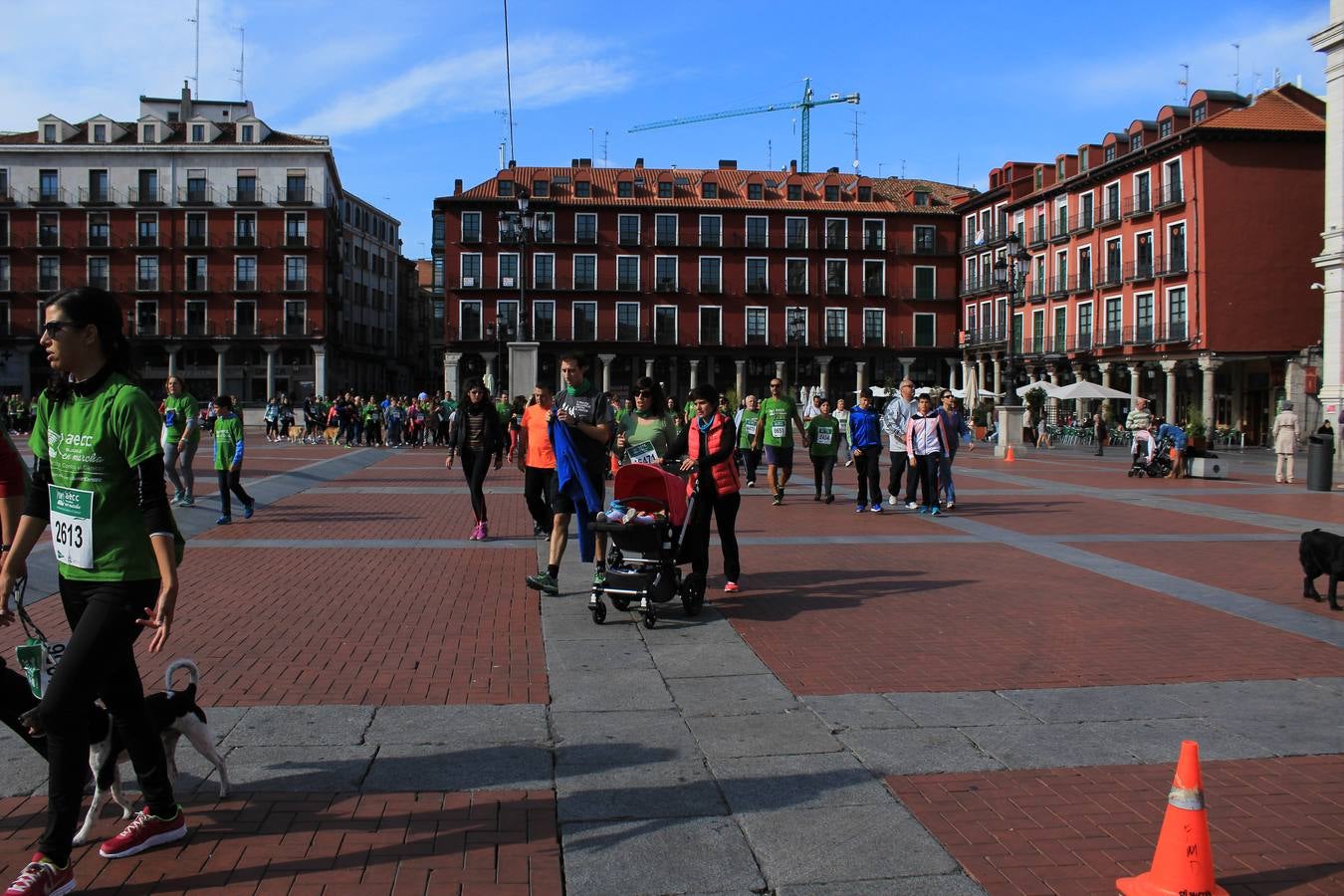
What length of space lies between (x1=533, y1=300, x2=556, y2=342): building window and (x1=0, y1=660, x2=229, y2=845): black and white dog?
6224cm

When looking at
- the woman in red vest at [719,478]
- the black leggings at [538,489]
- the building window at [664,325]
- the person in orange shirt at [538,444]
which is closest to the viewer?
the woman in red vest at [719,478]

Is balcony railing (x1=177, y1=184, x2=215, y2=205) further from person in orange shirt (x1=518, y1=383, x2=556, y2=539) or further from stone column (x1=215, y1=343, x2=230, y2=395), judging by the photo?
person in orange shirt (x1=518, y1=383, x2=556, y2=539)

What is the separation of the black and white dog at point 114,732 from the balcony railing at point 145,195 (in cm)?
6844

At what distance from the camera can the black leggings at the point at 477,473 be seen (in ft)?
36.9

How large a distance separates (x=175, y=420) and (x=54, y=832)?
438 inches

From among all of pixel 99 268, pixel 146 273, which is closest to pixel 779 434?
pixel 146 273

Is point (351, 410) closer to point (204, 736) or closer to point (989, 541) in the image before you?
point (989, 541)

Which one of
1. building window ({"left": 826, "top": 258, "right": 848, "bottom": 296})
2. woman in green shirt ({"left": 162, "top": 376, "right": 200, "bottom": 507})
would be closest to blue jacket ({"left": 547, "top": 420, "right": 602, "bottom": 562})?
woman in green shirt ({"left": 162, "top": 376, "right": 200, "bottom": 507})

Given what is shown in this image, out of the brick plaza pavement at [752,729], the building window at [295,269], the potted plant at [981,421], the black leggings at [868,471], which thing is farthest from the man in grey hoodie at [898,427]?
the building window at [295,269]

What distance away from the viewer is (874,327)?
68125 mm

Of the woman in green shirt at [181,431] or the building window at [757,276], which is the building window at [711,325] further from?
the woman in green shirt at [181,431]

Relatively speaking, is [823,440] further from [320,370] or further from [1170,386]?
[320,370]

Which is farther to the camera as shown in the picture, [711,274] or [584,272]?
[711,274]

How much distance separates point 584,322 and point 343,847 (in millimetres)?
63266
